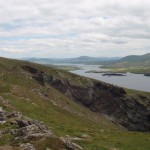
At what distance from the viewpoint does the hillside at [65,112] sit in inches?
1452

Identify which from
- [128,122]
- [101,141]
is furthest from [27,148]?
[128,122]

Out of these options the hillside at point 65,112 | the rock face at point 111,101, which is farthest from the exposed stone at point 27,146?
the rock face at point 111,101

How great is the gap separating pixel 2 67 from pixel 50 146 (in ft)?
260

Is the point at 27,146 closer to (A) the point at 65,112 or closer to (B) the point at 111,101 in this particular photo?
(A) the point at 65,112

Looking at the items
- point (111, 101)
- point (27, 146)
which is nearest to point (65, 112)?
point (27, 146)

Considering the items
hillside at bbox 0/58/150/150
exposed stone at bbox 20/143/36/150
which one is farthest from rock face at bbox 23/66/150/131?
exposed stone at bbox 20/143/36/150

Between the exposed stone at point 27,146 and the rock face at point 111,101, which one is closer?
the exposed stone at point 27,146

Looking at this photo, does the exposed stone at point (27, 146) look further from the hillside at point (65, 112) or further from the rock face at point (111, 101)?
→ the rock face at point (111, 101)

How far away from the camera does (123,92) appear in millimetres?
132750

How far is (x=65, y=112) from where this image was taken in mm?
77812

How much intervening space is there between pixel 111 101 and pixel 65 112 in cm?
5594

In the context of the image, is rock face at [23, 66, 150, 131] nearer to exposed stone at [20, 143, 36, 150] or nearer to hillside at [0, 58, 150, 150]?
hillside at [0, 58, 150, 150]

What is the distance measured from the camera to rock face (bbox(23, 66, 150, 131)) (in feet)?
397

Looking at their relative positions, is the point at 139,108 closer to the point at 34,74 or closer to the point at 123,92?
the point at 123,92
